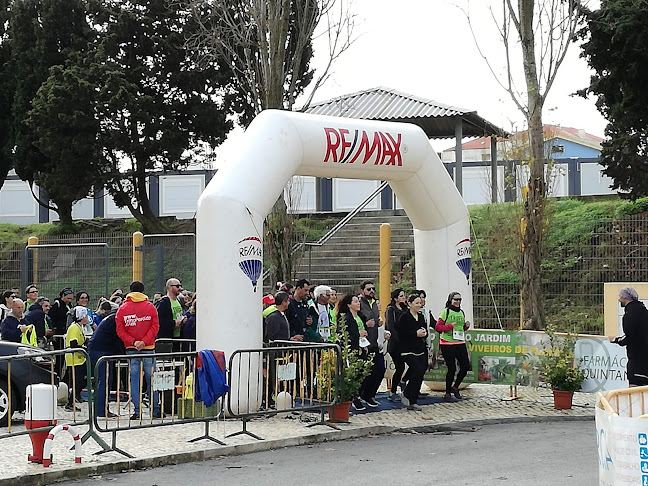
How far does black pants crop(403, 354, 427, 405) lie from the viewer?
15578 mm

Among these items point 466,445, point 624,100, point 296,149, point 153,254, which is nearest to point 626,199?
point 624,100

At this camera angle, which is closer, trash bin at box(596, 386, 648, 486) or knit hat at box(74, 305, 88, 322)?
trash bin at box(596, 386, 648, 486)

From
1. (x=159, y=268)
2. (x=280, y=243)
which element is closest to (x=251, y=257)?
(x=280, y=243)

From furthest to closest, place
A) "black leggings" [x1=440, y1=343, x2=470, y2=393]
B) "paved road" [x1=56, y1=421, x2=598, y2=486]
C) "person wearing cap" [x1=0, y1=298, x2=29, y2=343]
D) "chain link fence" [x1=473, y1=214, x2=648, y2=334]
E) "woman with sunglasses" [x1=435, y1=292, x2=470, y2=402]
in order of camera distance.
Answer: "chain link fence" [x1=473, y1=214, x2=648, y2=334] < "black leggings" [x1=440, y1=343, x2=470, y2=393] < "woman with sunglasses" [x1=435, y1=292, x2=470, y2=402] < "person wearing cap" [x1=0, y1=298, x2=29, y2=343] < "paved road" [x1=56, y1=421, x2=598, y2=486]

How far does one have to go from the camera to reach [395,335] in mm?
15750

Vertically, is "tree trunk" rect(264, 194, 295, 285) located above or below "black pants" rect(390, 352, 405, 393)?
above

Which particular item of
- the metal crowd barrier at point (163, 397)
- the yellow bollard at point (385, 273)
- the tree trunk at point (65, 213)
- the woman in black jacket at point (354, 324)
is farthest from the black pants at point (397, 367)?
the tree trunk at point (65, 213)

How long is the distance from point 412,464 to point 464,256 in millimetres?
7561

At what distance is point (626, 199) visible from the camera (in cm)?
2661

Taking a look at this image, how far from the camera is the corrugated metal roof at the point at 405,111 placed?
90.3 feet

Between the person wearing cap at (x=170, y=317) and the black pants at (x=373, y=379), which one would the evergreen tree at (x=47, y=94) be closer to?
the person wearing cap at (x=170, y=317)

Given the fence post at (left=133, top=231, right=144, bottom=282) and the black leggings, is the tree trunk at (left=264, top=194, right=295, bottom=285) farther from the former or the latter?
the black leggings

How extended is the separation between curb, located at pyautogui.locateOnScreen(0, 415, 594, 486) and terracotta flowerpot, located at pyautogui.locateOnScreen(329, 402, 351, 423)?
19.4 inches

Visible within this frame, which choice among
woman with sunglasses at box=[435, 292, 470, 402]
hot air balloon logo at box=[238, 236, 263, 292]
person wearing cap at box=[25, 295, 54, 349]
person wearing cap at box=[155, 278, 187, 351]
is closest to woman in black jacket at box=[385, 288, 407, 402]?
woman with sunglasses at box=[435, 292, 470, 402]
